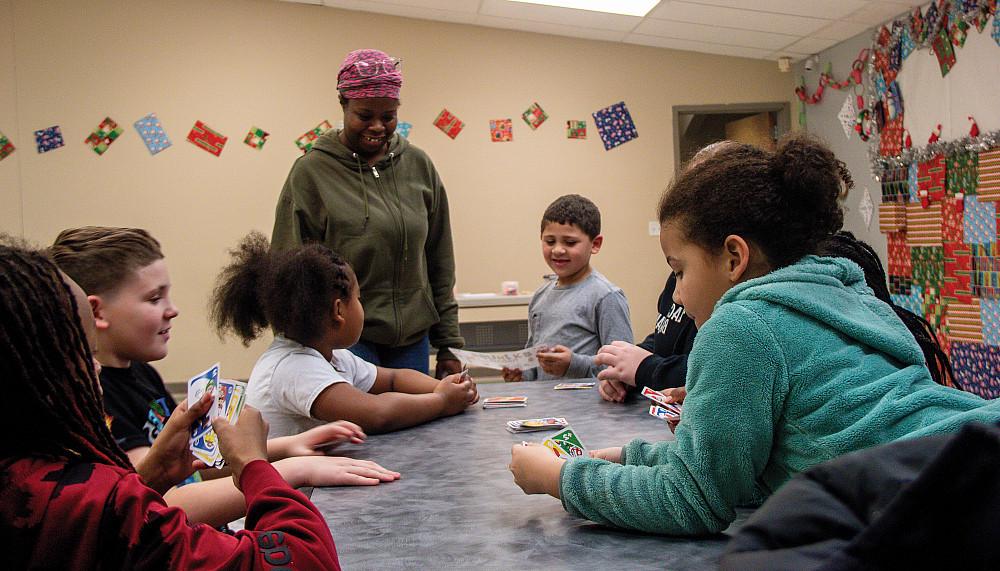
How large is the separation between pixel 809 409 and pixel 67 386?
82 centimetres

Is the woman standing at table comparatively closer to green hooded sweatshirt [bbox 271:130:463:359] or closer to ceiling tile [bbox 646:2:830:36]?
green hooded sweatshirt [bbox 271:130:463:359]

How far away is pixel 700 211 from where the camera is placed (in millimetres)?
1078

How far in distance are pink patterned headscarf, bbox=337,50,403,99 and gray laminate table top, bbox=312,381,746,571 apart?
1061 mm

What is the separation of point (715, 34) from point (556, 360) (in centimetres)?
419

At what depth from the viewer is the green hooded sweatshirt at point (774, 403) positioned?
2.94ft

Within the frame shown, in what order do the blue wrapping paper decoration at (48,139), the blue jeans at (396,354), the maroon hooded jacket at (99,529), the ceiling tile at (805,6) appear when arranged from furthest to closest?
1. the blue wrapping paper decoration at (48,139)
2. the ceiling tile at (805,6)
3. the blue jeans at (396,354)
4. the maroon hooded jacket at (99,529)

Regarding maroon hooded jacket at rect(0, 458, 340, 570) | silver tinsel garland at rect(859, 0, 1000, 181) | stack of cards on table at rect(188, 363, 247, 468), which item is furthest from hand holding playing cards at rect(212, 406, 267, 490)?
silver tinsel garland at rect(859, 0, 1000, 181)

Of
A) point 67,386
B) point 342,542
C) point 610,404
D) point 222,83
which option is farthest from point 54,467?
point 222,83

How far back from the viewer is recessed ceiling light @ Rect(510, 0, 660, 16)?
5.25m

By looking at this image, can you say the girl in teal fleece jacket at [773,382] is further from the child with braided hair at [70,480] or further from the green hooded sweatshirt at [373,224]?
the green hooded sweatshirt at [373,224]

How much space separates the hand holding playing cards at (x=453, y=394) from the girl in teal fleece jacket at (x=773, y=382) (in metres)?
0.72

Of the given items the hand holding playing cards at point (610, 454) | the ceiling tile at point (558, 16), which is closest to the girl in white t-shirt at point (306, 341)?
the hand holding playing cards at point (610, 454)

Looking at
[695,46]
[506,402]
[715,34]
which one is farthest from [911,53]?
[506,402]

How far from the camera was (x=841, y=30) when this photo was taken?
17.1 ft
